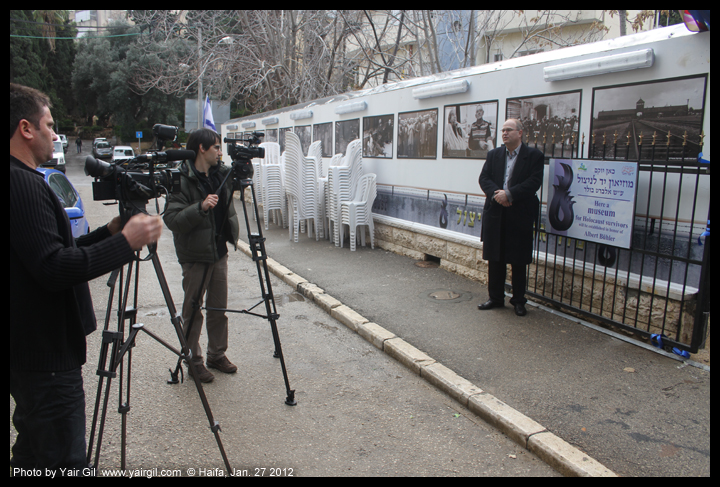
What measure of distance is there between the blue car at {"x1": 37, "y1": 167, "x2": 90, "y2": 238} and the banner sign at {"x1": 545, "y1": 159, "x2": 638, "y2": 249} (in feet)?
21.5

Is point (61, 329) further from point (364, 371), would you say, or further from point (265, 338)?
point (265, 338)

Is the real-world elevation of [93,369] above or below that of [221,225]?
below

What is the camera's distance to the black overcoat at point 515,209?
17.6ft

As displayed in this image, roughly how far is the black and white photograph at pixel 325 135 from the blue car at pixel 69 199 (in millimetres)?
5397

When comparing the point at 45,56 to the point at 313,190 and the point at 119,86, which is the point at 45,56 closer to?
the point at 119,86

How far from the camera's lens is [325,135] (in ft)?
38.7

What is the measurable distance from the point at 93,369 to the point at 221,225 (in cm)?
184

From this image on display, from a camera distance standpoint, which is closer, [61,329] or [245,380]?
[61,329]

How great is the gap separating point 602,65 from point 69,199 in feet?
25.0

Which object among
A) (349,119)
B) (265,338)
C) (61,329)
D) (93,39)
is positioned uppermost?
(93,39)

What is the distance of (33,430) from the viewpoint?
2.13 m

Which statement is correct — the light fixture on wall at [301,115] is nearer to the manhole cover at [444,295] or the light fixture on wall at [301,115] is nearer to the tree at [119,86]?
the manhole cover at [444,295]

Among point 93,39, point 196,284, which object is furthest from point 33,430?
point 93,39

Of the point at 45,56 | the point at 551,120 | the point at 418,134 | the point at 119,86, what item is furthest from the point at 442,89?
the point at 45,56
